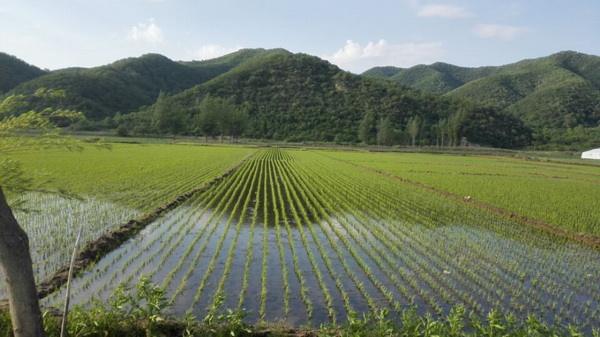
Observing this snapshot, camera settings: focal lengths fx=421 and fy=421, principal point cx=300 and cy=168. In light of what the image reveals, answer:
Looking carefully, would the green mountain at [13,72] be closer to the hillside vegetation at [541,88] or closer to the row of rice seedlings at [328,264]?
the row of rice seedlings at [328,264]

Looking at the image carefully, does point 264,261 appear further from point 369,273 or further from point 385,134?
point 385,134

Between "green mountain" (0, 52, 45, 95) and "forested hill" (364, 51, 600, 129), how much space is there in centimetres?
10754

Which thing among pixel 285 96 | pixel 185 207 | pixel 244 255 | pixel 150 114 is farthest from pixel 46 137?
pixel 285 96

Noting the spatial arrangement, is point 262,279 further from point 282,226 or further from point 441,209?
point 441,209

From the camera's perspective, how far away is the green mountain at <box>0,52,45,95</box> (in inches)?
3447

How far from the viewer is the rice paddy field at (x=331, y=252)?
7191mm

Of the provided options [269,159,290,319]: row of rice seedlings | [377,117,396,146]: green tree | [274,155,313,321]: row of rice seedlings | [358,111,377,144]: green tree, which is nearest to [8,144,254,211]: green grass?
[269,159,290,319]: row of rice seedlings

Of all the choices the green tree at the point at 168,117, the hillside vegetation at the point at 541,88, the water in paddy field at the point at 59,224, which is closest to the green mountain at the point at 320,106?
the green tree at the point at 168,117

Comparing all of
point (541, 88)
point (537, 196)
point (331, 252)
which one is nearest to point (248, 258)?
point (331, 252)

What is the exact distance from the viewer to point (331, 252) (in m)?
10.3

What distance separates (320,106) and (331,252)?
9474 centimetres

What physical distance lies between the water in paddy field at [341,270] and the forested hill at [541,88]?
10774 cm

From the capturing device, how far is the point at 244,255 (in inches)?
383

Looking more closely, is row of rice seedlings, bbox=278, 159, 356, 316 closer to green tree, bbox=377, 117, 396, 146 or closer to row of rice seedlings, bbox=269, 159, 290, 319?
row of rice seedlings, bbox=269, 159, 290, 319
